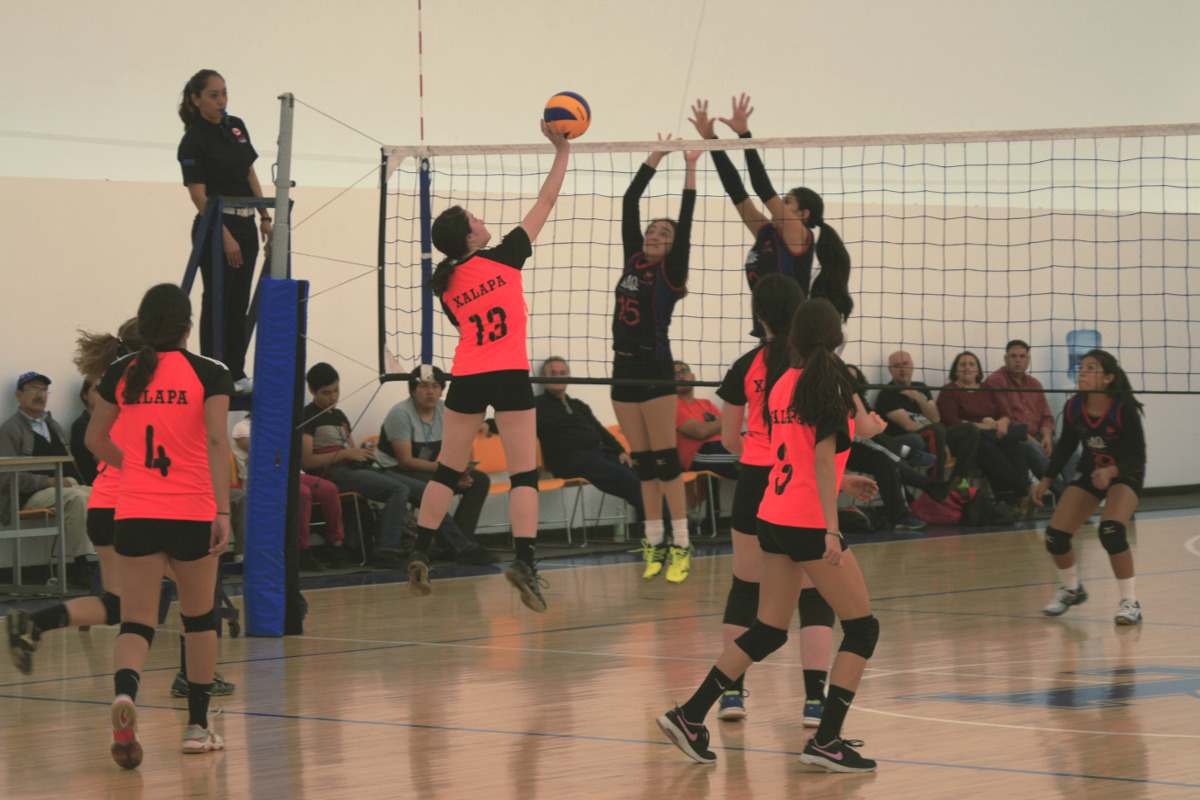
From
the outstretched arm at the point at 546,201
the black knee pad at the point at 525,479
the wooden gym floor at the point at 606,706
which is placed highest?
the outstretched arm at the point at 546,201

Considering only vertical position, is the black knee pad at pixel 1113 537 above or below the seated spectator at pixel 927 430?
below

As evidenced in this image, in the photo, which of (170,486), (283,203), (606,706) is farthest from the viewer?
(283,203)

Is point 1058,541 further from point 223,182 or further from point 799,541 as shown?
point 223,182

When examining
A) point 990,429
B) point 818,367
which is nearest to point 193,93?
point 818,367

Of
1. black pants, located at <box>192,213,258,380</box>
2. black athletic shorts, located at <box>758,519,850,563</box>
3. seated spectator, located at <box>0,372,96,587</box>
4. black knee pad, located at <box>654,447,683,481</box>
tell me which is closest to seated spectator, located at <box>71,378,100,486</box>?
seated spectator, located at <box>0,372,96,587</box>

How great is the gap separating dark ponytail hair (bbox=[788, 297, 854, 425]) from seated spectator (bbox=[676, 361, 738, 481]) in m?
5.95

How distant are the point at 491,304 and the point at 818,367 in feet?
6.41

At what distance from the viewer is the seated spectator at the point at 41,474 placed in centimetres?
784

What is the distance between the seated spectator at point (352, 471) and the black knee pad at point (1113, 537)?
440 cm

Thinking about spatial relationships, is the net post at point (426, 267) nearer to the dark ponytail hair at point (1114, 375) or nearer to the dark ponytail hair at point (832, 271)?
the dark ponytail hair at point (832, 271)

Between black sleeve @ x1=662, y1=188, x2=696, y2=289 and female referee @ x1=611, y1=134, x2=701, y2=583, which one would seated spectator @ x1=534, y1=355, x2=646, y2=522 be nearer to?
female referee @ x1=611, y1=134, x2=701, y2=583

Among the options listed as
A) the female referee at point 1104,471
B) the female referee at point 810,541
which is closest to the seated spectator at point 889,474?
the female referee at point 1104,471

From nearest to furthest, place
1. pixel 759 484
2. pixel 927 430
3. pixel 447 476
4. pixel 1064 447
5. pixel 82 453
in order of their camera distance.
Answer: pixel 759 484 < pixel 447 476 < pixel 1064 447 < pixel 82 453 < pixel 927 430

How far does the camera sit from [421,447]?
9.32 m
